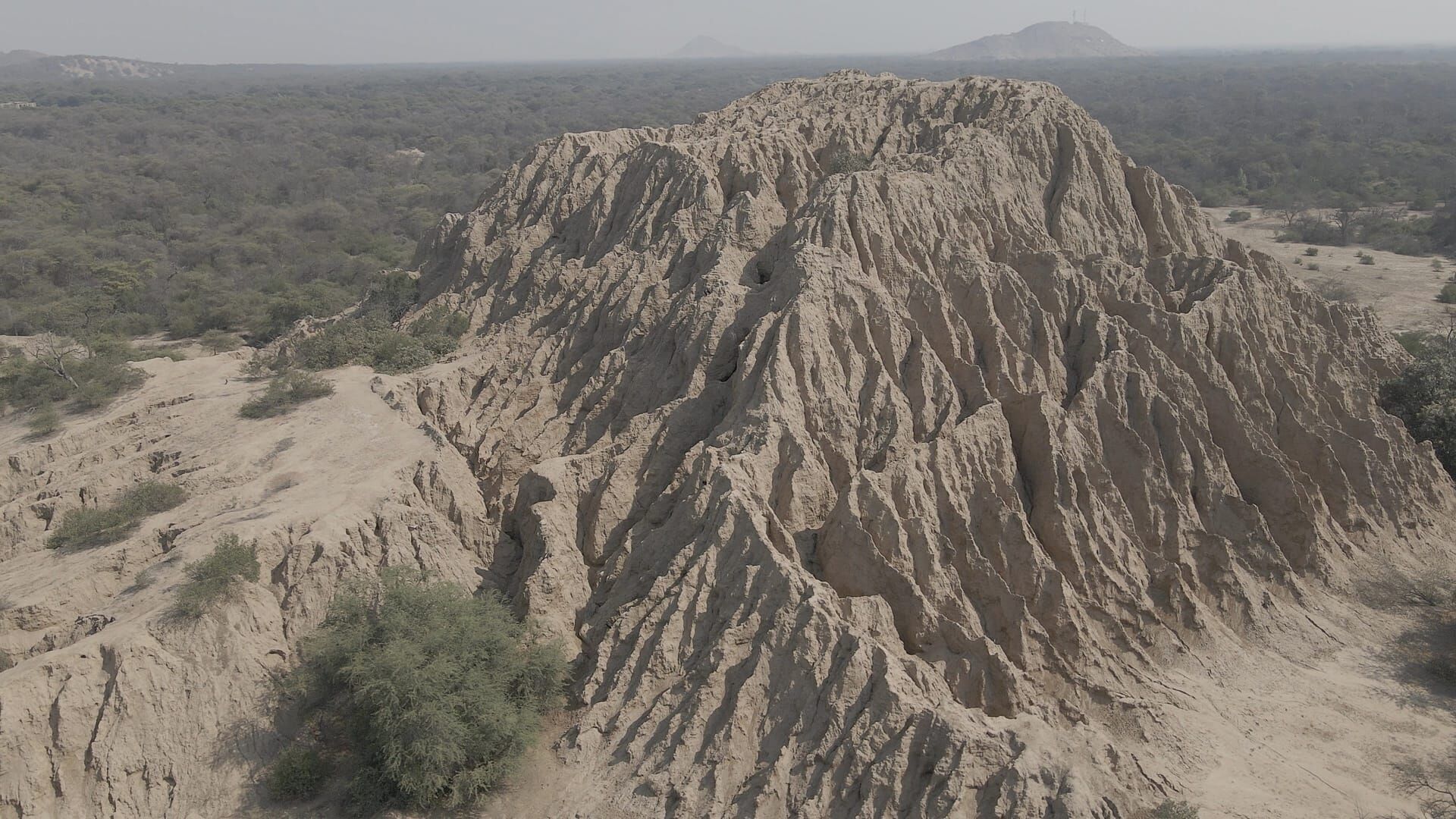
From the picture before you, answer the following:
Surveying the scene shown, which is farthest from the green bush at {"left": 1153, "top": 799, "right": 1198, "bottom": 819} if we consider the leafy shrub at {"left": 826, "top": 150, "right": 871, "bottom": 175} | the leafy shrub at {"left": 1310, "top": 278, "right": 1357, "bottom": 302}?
the leafy shrub at {"left": 1310, "top": 278, "right": 1357, "bottom": 302}

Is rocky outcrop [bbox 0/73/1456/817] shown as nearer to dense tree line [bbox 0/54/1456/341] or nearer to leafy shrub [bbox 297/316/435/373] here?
leafy shrub [bbox 297/316/435/373]

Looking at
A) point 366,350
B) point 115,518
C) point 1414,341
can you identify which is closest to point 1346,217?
point 1414,341

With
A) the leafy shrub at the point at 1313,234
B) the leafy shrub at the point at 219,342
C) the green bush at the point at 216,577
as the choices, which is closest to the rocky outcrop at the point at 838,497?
the green bush at the point at 216,577

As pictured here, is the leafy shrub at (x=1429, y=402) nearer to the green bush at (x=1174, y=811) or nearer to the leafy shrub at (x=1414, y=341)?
the leafy shrub at (x=1414, y=341)

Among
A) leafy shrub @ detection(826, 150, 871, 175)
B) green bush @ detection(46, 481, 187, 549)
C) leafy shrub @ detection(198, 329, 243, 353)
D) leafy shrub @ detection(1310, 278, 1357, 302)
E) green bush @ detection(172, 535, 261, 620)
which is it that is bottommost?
leafy shrub @ detection(198, 329, 243, 353)

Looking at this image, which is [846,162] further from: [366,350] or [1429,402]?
[1429,402]

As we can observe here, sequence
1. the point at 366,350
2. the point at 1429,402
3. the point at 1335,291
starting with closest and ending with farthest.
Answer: the point at 1429,402 → the point at 366,350 → the point at 1335,291
